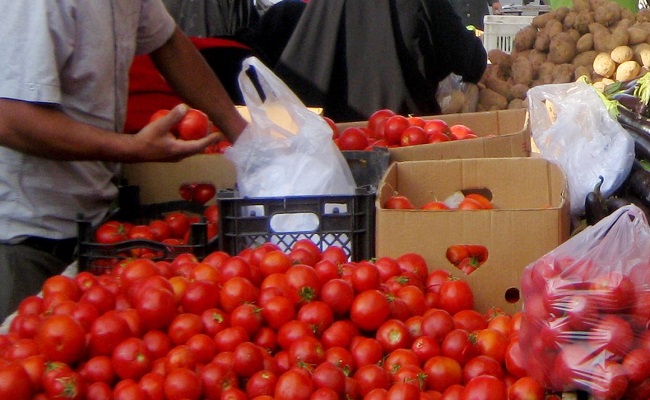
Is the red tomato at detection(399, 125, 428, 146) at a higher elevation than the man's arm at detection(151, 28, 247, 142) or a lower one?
lower

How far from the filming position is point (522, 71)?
6.15 meters

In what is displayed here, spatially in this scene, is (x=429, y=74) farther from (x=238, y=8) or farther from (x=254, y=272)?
(x=254, y=272)

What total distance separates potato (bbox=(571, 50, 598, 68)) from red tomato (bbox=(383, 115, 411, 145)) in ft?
10.3

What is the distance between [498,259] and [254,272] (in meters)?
0.63

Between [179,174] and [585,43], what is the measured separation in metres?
4.12

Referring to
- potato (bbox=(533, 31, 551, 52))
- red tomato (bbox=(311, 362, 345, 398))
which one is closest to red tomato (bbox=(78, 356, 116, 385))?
red tomato (bbox=(311, 362, 345, 398))

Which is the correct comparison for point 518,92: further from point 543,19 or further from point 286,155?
point 286,155

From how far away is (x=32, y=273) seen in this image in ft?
8.30

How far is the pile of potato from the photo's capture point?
5918mm

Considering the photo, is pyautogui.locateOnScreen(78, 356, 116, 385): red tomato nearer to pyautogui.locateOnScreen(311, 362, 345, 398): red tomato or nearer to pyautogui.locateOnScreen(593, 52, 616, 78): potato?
pyautogui.locateOnScreen(311, 362, 345, 398): red tomato

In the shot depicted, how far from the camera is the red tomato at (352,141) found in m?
3.20

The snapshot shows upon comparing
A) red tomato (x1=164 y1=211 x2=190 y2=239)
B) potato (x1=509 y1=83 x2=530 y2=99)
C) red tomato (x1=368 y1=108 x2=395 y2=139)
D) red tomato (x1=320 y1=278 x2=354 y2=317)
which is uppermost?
potato (x1=509 y1=83 x2=530 y2=99)

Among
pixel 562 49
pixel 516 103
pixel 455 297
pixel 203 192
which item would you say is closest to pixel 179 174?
pixel 203 192

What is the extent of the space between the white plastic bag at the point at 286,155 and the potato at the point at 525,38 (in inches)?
167
